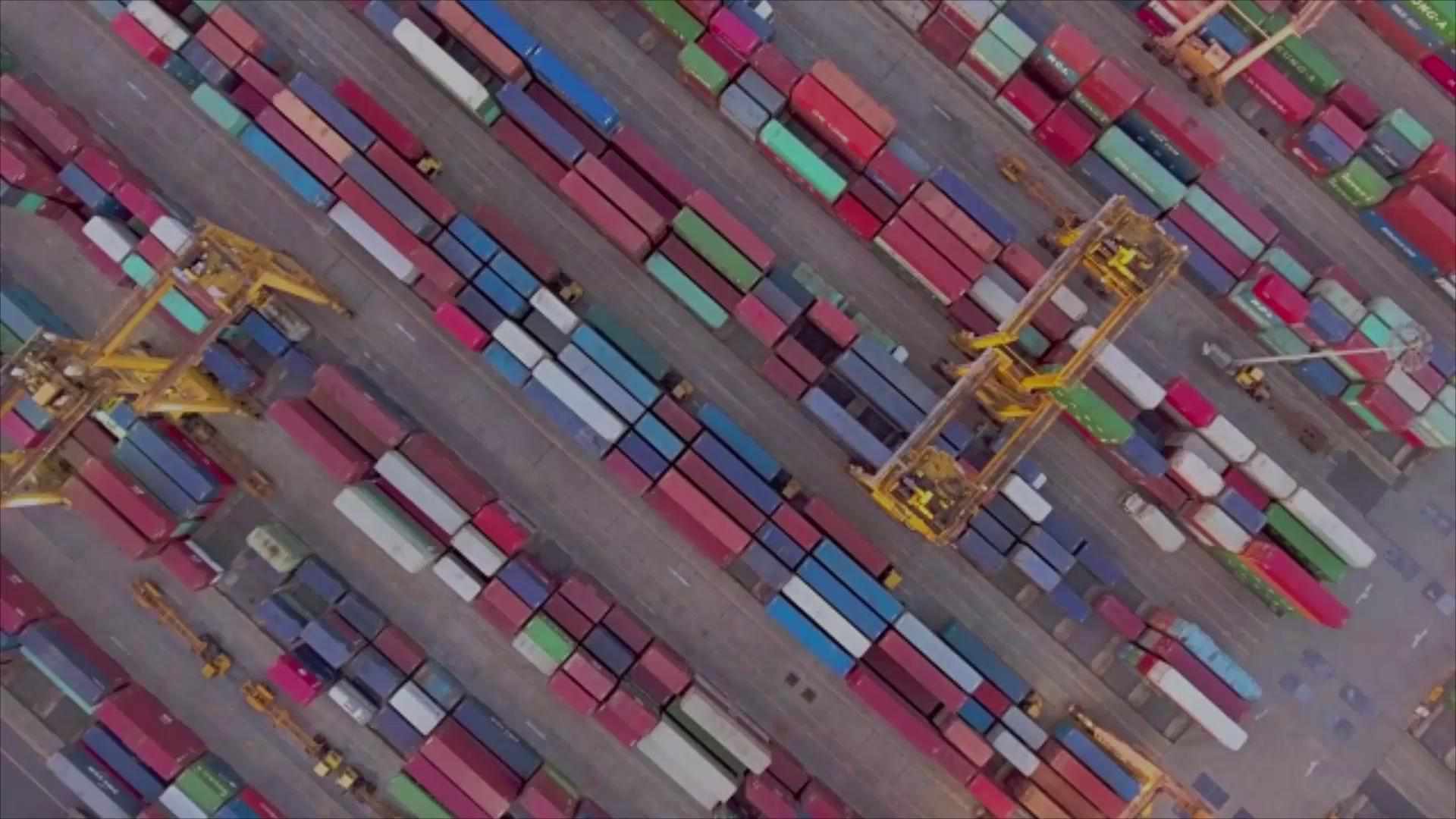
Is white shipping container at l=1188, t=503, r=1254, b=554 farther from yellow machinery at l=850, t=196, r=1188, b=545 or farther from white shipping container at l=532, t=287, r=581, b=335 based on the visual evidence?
white shipping container at l=532, t=287, r=581, b=335

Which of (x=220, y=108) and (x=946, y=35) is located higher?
(x=946, y=35)

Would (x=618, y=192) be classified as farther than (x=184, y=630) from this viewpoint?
No

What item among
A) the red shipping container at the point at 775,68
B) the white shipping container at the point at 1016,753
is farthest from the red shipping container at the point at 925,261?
the white shipping container at the point at 1016,753

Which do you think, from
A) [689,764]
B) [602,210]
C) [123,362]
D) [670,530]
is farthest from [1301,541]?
[123,362]

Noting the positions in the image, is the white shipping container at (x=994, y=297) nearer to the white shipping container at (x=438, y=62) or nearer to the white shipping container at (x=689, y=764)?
the white shipping container at (x=689, y=764)

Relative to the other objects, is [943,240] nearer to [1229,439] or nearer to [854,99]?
[854,99]

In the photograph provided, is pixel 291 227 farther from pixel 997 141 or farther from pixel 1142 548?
pixel 1142 548
